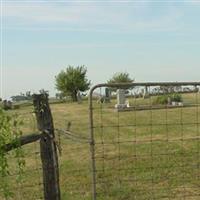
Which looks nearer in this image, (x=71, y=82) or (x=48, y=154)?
(x=48, y=154)

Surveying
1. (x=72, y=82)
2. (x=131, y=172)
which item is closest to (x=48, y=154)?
(x=131, y=172)

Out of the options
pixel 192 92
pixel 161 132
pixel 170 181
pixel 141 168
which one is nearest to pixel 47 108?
pixel 192 92

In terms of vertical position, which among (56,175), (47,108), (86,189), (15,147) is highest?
(47,108)

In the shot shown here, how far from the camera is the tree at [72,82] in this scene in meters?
77.4

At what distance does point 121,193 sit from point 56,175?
2.99 meters

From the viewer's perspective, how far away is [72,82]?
7769 cm

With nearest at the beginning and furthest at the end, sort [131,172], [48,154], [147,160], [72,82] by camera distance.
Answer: [48,154], [131,172], [147,160], [72,82]

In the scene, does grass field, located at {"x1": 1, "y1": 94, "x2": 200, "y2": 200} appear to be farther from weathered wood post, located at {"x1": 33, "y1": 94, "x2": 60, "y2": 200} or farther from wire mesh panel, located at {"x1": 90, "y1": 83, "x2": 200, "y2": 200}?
weathered wood post, located at {"x1": 33, "y1": 94, "x2": 60, "y2": 200}

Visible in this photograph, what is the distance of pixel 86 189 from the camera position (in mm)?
9844

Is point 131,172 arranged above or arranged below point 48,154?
below

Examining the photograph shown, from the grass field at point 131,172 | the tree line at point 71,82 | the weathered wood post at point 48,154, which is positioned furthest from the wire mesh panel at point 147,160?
the tree line at point 71,82

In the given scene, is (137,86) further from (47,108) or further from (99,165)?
(99,165)

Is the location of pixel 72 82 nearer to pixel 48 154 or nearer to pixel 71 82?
pixel 71 82

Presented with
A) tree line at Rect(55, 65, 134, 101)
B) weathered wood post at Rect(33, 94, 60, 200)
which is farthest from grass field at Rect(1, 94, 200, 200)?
tree line at Rect(55, 65, 134, 101)
